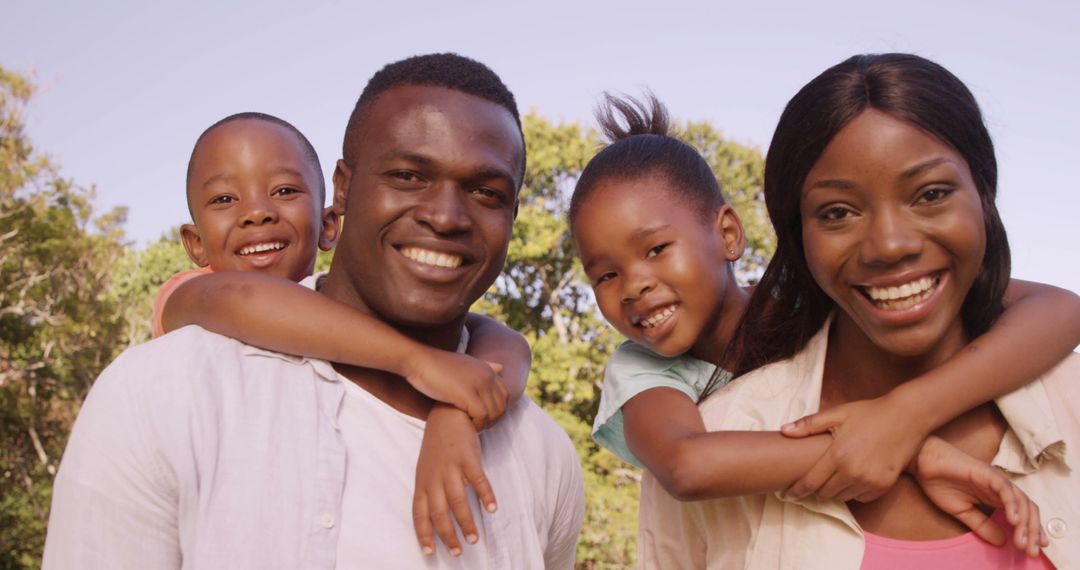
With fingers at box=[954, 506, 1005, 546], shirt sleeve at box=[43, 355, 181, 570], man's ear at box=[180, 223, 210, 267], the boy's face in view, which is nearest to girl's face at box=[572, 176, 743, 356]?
fingers at box=[954, 506, 1005, 546]

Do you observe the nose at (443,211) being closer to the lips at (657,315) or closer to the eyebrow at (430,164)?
the eyebrow at (430,164)

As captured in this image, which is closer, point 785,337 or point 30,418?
point 785,337

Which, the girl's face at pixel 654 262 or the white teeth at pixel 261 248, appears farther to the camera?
the white teeth at pixel 261 248

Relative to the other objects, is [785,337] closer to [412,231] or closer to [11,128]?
[412,231]

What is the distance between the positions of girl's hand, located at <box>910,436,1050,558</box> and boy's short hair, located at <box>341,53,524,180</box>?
1402mm

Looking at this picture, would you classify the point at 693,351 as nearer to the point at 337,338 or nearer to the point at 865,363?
the point at 865,363

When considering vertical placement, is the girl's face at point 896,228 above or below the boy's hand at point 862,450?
above

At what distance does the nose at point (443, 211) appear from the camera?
2.46m

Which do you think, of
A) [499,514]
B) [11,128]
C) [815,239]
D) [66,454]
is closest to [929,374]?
[815,239]

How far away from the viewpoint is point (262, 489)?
84.0 inches

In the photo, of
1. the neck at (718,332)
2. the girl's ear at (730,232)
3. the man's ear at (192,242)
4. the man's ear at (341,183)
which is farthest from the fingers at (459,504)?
the man's ear at (192,242)

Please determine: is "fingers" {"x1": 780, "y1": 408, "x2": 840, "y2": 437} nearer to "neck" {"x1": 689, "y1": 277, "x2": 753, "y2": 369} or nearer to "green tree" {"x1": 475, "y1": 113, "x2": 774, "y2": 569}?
"neck" {"x1": 689, "y1": 277, "x2": 753, "y2": 369}

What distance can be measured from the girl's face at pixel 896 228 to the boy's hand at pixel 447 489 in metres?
0.96

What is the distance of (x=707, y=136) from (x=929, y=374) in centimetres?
1758
